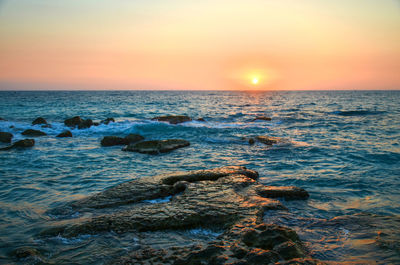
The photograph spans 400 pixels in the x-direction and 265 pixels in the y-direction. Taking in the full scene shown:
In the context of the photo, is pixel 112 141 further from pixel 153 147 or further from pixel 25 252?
pixel 25 252

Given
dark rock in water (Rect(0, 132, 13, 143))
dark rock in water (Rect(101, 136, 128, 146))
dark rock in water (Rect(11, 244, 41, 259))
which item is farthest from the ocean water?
dark rock in water (Rect(0, 132, 13, 143))

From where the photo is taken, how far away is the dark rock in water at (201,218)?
3.70 m

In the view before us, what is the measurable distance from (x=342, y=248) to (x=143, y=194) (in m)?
4.50

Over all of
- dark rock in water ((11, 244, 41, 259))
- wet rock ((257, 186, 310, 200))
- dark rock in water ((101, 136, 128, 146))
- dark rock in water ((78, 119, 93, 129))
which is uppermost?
dark rock in water ((78, 119, 93, 129))

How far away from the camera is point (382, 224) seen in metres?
5.05

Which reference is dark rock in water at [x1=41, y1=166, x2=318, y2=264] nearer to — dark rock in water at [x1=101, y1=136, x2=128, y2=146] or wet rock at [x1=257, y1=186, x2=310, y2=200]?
wet rock at [x1=257, y1=186, x2=310, y2=200]

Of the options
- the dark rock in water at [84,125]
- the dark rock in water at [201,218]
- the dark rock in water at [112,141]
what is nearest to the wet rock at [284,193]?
the dark rock in water at [201,218]

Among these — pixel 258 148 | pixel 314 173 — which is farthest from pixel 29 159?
pixel 314 173

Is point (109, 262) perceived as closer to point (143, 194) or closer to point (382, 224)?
point (143, 194)

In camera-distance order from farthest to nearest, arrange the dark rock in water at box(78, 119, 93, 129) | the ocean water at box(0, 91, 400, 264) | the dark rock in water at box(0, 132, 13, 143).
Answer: the dark rock in water at box(78, 119, 93, 129), the dark rock in water at box(0, 132, 13, 143), the ocean water at box(0, 91, 400, 264)

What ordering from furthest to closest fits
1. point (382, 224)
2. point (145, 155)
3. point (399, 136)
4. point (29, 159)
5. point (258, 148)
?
point (399, 136)
point (258, 148)
point (145, 155)
point (29, 159)
point (382, 224)

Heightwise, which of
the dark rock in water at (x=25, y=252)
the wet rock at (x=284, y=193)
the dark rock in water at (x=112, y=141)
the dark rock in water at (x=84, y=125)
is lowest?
the dark rock in water at (x=25, y=252)

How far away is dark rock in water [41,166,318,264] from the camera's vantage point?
370cm

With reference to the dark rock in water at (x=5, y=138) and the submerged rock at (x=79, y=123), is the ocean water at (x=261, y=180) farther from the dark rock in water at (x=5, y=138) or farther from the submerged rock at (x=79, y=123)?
the submerged rock at (x=79, y=123)
